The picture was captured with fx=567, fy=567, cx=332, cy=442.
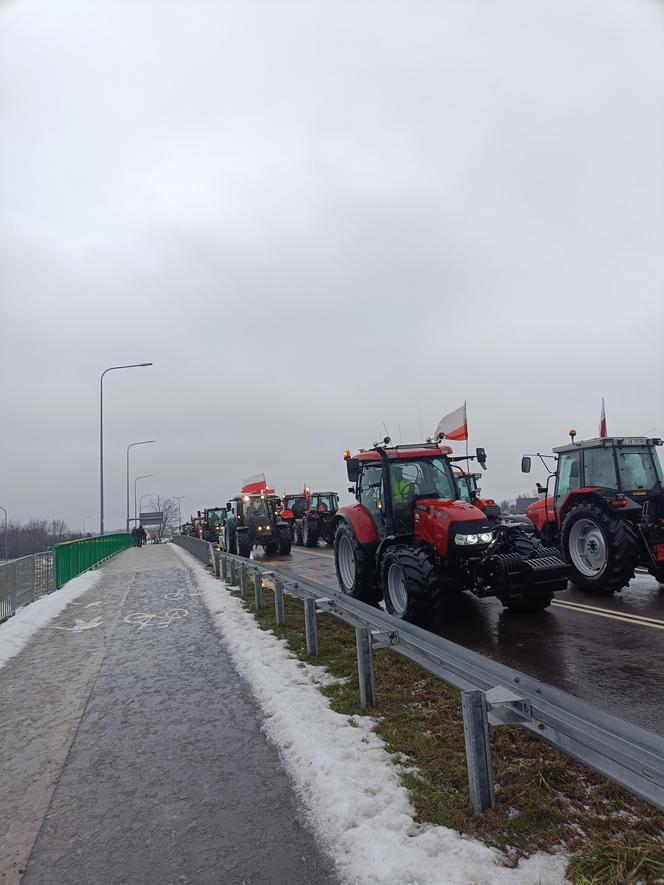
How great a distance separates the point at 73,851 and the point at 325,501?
23.9 m

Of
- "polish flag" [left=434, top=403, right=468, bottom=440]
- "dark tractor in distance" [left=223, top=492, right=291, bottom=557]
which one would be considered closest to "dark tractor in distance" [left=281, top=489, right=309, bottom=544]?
"dark tractor in distance" [left=223, top=492, right=291, bottom=557]

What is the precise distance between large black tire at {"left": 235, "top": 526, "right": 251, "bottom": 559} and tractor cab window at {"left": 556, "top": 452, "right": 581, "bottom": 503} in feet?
41.1

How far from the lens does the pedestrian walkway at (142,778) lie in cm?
271

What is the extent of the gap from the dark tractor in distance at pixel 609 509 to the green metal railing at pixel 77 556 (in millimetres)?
11039

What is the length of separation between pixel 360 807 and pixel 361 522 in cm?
578

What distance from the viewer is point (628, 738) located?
2.29 meters

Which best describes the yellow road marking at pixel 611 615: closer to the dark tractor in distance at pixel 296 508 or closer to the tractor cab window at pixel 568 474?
the tractor cab window at pixel 568 474

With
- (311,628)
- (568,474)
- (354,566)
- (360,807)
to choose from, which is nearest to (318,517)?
(568,474)

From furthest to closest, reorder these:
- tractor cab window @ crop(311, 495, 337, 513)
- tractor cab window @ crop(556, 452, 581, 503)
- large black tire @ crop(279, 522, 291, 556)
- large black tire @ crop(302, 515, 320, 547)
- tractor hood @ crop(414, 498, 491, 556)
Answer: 1. tractor cab window @ crop(311, 495, 337, 513)
2. large black tire @ crop(302, 515, 320, 547)
3. large black tire @ crop(279, 522, 291, 556)
4. tractor cab window @ crop(556, 452, 581, 503)
5. tractor hood @ crop(414, 498, 491, 556)

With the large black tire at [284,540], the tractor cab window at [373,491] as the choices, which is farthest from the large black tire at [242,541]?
the tractor cab window at [373,491]

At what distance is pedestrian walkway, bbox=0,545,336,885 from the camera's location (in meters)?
2.71

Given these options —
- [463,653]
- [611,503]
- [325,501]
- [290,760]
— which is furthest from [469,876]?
[325,501]

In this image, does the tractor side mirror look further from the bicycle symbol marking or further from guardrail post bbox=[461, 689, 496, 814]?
guardrail post bbox=[461, 689, 496, 814]

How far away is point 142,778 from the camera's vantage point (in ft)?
11.8
